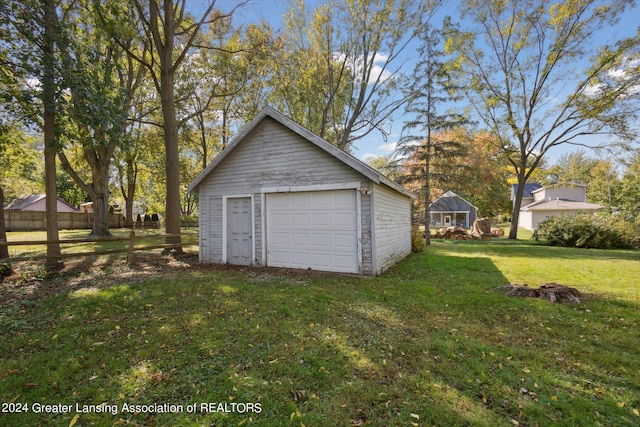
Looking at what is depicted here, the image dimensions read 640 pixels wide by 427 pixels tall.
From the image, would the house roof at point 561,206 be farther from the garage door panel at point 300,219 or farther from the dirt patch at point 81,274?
the dirt patch at point 81,274

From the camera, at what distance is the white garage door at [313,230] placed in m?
7.66

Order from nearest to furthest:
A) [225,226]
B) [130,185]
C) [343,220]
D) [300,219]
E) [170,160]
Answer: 1. [343,220]
2. [300,219]
3. [225,226]
4. [170,160]
5. [130,185]

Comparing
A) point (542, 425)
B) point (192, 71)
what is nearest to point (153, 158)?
point (192, 71)

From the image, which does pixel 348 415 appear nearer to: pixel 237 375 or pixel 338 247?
pixel 237 375

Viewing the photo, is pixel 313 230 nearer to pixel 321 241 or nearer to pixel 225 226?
pixel 321 241

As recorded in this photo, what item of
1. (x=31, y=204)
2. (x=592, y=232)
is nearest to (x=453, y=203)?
(x=592, y=232)

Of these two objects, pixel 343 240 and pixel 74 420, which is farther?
pixel 343 240

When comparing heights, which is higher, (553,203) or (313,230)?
(553,203)

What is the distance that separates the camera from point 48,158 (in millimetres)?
7523

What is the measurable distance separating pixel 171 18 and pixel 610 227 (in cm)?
2242

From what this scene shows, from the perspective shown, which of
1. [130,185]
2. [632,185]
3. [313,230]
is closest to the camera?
[313,230]

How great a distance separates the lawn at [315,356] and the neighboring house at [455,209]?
26.1m

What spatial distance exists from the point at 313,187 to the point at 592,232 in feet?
51.1

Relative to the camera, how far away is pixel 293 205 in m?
8.38
